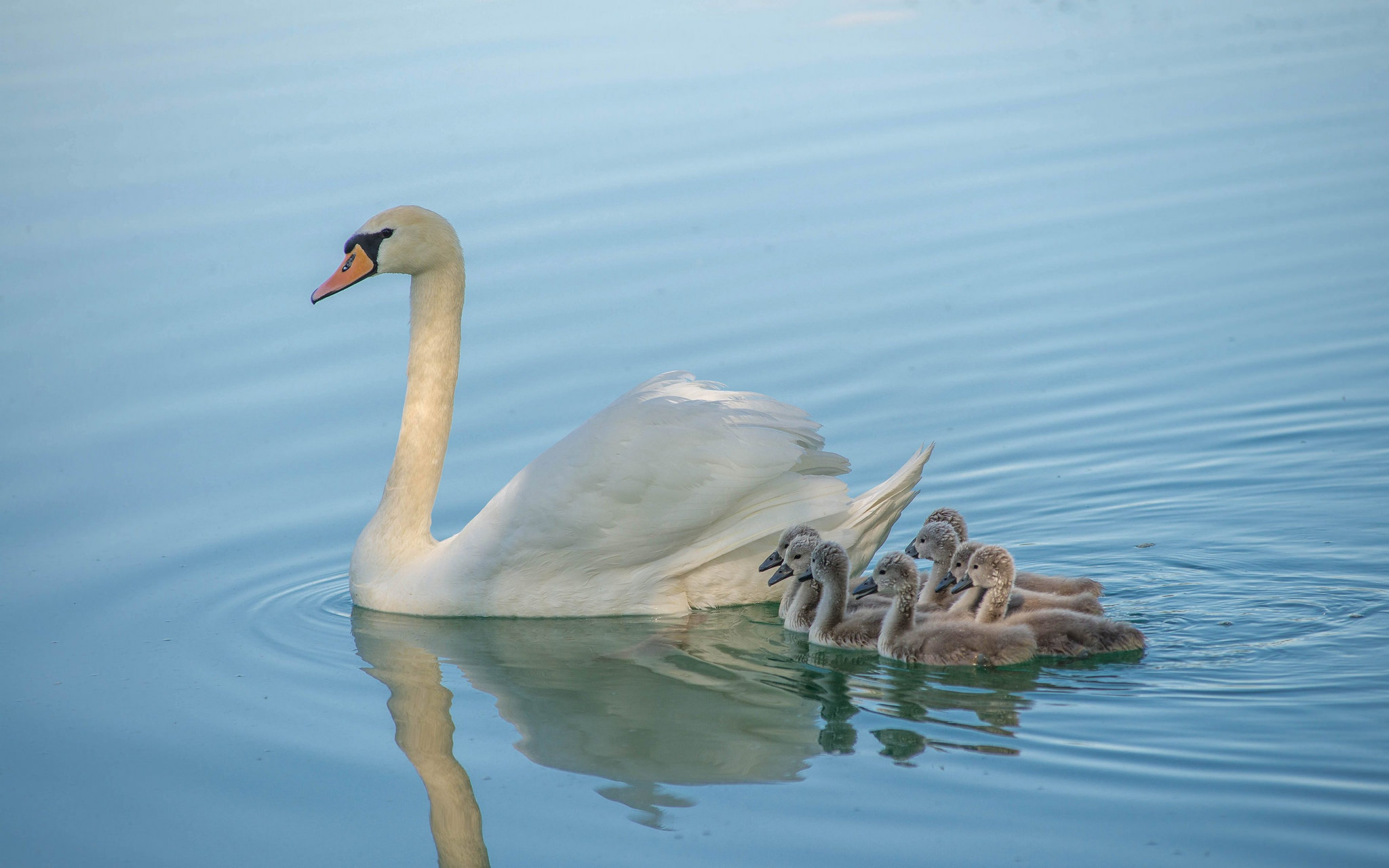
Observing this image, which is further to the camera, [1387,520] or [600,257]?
[600,257]

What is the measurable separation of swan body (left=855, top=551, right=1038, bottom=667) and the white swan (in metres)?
0.61

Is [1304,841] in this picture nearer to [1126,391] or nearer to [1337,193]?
[1126,391]

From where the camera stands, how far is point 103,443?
8.97 m

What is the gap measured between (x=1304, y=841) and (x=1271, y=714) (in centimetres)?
81

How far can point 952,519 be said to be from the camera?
651 centimetres

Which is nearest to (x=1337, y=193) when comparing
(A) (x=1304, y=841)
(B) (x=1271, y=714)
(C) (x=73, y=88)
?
(B) (x=1271, y=714)

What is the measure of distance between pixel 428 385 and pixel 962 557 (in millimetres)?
2806

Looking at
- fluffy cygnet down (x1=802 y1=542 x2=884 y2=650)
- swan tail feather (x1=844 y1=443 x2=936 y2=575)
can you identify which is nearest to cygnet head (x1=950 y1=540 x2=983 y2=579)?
fluffy cygnet down (x1=802 y1=542 x2=884 y2=650)

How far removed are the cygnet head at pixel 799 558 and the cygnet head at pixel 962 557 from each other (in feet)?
1.96

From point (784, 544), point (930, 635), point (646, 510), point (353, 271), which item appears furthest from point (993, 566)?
point (353, 271)

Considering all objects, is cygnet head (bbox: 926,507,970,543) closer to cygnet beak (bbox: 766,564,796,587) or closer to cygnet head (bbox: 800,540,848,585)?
cygnet head (bbox: 800,540,848,585)

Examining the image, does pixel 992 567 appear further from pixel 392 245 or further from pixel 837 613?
pixel 392 245

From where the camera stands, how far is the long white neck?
24.0ft

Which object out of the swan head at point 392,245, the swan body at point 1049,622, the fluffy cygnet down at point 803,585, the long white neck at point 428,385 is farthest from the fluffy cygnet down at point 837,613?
the swan head at point 392,245
